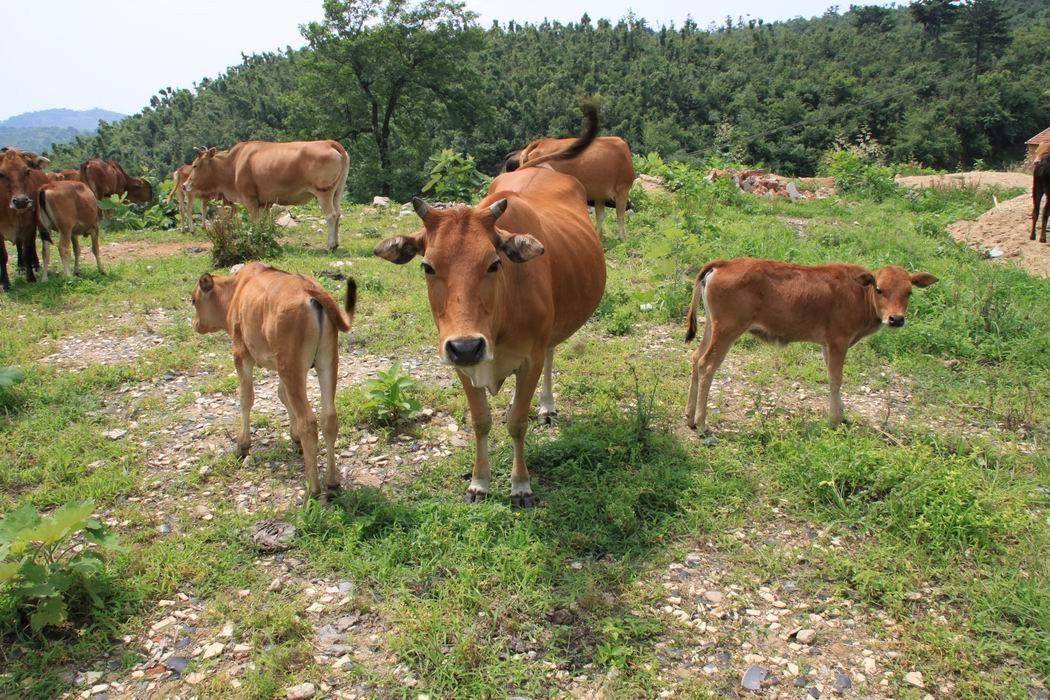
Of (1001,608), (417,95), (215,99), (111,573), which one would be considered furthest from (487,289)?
(215,99)

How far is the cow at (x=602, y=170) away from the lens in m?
12.4

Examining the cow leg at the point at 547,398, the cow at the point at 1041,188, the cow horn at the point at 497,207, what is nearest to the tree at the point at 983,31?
the cow at the point at 1041,188

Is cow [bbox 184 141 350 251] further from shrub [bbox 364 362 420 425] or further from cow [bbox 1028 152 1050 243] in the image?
cow [bbox 1028 152 1050 243]

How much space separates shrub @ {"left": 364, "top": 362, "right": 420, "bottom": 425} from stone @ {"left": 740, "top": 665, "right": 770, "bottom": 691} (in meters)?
3.49

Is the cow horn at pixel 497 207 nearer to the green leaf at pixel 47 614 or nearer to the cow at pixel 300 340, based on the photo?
the cow at pixel 300 340

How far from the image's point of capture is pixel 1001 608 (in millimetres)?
3801

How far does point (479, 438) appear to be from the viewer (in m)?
5.02

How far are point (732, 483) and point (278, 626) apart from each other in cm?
319

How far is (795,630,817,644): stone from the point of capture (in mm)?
3727

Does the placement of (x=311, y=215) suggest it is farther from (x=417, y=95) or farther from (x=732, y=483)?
(x=417, y=95)

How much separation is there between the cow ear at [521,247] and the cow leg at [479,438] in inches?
41.6

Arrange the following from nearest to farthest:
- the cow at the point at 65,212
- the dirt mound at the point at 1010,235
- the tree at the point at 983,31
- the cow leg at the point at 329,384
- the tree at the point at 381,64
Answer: the cow leg at the point at 329,384
the cow at the point at 65,212
the dirt mound at the point at 1010,235
the tree at the point at 381,64
the tree at the point at 983,31

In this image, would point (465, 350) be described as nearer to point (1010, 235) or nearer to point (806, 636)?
point (806, 636)

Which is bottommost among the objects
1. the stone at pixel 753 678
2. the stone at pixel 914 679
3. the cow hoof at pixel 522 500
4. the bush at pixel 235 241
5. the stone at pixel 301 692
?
the stone at pixel 753 678
